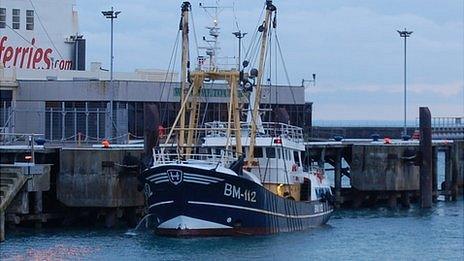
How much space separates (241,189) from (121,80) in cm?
2436

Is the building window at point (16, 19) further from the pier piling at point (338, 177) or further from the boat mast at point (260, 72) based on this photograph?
the boat mast at point (260, 72)

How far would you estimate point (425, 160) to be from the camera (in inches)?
2739

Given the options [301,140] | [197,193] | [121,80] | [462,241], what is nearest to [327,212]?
[301,140]

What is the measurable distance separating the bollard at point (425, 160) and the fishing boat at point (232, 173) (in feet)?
31.6

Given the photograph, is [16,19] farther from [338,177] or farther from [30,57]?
[338,177]

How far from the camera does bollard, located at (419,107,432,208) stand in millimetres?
69312

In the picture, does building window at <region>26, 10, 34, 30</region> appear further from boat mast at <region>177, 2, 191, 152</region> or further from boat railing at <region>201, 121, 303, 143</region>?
boat mast at <region>177, 2, 191, 152</region>

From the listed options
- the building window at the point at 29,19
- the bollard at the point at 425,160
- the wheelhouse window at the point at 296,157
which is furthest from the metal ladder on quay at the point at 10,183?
the building window at the point at 29,19

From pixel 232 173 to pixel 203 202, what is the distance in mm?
1478

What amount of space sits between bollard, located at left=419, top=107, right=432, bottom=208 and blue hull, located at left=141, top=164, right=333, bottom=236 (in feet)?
58.2

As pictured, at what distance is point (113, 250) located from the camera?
4897 centimetres

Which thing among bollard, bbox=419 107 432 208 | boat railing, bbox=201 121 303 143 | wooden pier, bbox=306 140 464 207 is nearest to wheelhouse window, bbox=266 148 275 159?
boat railing, bbox=201 121 303 143

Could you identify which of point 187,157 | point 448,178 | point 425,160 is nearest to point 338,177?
point 425,160

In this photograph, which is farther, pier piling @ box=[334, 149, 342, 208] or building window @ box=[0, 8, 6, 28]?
building window @ box=[0, 8, 6, 28]
